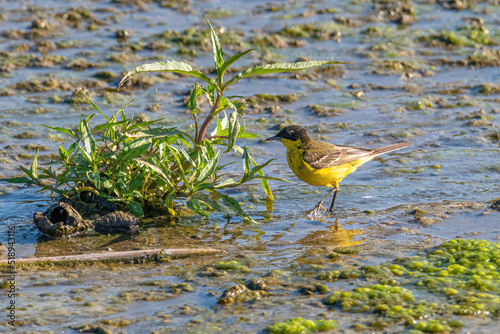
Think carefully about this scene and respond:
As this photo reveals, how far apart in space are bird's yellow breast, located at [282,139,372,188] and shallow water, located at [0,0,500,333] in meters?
0.25

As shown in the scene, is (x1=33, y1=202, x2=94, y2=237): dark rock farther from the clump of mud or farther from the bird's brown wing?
the bird's brown wing

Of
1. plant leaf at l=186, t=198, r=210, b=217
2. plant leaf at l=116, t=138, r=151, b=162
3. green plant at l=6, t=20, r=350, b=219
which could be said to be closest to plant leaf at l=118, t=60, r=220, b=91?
green plant at l=6, t=20, r=350, b=219

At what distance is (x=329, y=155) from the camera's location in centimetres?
753

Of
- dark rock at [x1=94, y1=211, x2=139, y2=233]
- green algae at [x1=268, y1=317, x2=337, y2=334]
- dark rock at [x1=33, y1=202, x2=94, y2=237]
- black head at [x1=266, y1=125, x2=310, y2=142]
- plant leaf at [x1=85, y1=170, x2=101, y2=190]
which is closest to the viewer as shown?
green algae at [x1=268, y1=317, x2=337, y2=334]

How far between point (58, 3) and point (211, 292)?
33.0ft

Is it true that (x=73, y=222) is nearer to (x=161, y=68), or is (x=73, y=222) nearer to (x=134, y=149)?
(x=134, y=149)

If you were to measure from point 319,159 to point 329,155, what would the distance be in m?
0.19

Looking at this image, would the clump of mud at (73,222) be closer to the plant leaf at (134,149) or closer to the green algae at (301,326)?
the plant leaf at (134,149)

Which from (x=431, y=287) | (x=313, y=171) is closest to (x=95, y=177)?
(x=313, y=171)

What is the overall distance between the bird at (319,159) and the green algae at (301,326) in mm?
2525

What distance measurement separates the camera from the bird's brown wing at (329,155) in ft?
24.2

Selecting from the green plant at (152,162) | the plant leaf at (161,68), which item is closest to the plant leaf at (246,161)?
the green plant at (152,162)

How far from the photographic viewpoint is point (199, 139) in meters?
6.59

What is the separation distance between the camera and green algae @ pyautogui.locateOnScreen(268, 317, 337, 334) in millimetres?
4656
